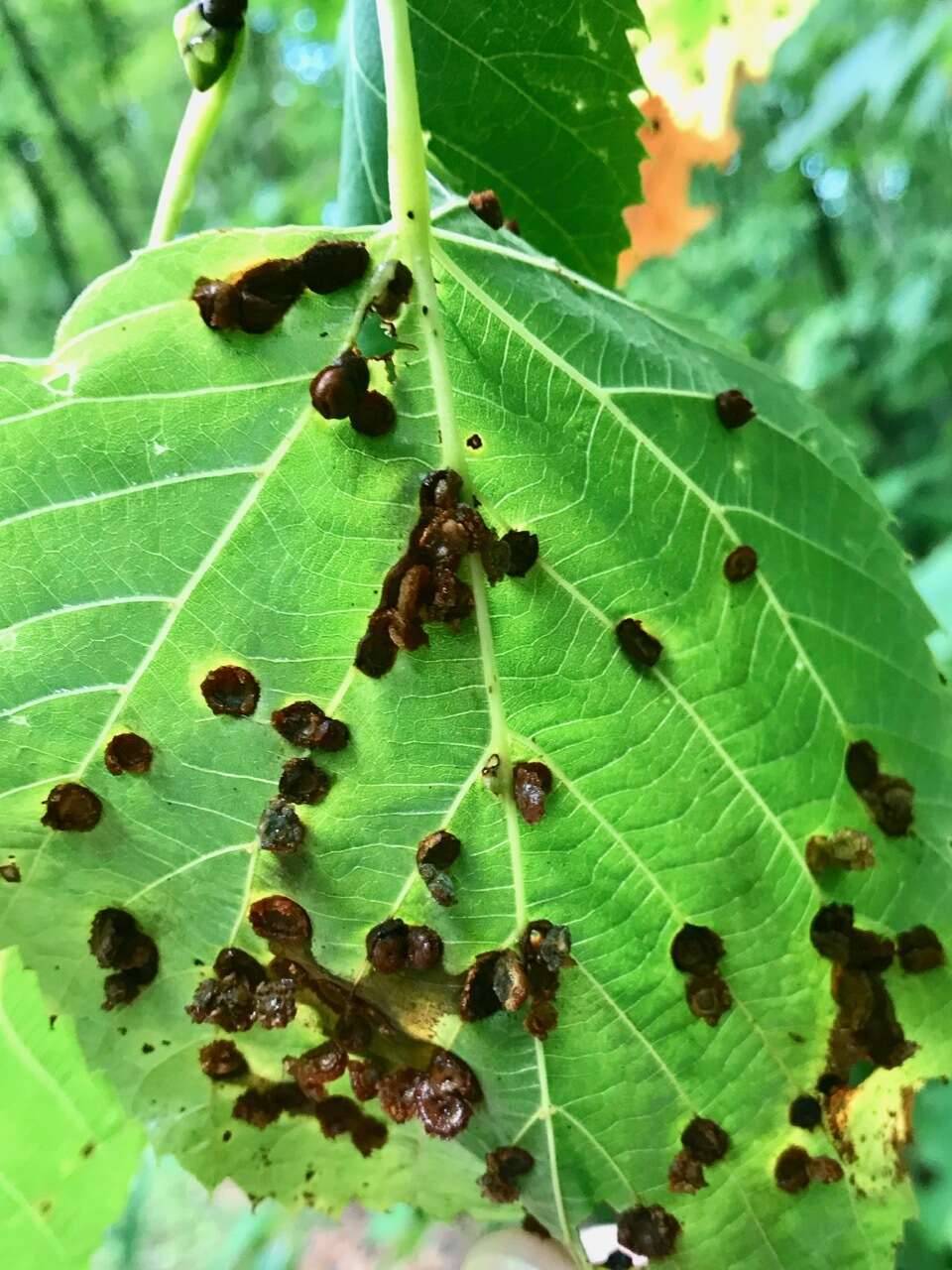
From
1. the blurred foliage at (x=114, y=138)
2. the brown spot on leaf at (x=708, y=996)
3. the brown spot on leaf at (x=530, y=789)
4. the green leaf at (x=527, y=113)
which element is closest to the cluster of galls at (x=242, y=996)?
the brown spot on leaf at (x=530, y=789)

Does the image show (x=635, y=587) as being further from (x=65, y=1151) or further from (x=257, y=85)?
(x=257, y=85)

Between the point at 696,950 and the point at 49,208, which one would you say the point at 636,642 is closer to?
the point at 696,950

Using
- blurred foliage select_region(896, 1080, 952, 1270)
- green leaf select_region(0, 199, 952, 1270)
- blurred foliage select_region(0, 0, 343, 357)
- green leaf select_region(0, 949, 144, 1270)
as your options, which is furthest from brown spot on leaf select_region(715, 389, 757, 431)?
blurred foliage select_region(0, 0, 343, 357)

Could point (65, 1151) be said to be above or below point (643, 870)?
below

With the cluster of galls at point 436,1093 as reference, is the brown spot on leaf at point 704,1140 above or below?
above

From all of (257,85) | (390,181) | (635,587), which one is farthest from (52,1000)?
(257,85)

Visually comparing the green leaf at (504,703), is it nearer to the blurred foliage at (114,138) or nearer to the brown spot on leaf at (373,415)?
the brown spot on leaf at (373,415)

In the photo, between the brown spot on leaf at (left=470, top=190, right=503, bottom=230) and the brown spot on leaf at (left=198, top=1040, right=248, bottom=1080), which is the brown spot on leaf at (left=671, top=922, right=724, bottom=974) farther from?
the brown spot on leaf at (left=470, top=190, right=503, bottom=230)
